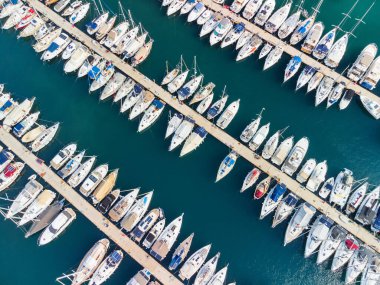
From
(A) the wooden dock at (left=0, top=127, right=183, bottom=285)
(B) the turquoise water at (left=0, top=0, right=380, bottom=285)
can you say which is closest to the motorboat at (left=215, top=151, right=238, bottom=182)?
(B) the turquoise water at (left=0, top=0, right=380, bottom=285)

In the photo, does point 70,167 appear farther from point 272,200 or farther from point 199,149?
point 272,200

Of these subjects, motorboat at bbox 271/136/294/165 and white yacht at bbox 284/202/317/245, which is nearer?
white yacht at bbox 284/202/317/245

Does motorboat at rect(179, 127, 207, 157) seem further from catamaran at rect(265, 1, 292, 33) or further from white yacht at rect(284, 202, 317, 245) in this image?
catamaran at rect(265, 1, 292, 33)

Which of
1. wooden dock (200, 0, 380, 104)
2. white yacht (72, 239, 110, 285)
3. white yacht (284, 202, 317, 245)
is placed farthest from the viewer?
wooden dock (200, 0, 380, 104)

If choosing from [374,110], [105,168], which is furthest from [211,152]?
[374,110]

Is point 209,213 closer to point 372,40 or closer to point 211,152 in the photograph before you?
point 211,152

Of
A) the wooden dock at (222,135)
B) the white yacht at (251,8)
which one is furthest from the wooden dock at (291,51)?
the white yacht at (251,8)
